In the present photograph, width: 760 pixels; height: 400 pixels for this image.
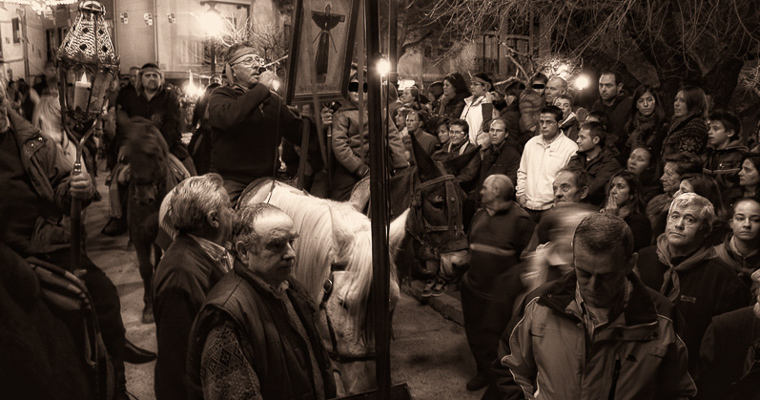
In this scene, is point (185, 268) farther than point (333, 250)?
No

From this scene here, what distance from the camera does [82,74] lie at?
354 cm

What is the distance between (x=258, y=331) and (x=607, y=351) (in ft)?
4.66

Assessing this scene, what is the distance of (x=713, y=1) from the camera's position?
7.83 m

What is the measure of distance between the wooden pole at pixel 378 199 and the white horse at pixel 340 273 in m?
1.44

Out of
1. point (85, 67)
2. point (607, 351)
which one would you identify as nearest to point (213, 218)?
point (85, 67)

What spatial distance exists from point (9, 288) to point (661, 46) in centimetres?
884

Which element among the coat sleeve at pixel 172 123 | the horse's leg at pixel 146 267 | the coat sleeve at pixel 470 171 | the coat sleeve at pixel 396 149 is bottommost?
the horse's leg at pixel 146 267

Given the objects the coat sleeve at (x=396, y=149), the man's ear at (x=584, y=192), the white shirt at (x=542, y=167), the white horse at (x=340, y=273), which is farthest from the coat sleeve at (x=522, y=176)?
the white horse at (x=340, y=273)

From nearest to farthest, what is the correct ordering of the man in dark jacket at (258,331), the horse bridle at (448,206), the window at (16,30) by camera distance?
1. the man in dark jacket at (258,331)
2. the window at (16,30)
3. the horse bridle at (448,206)

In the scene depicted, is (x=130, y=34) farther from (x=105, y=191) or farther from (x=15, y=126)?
(x=105, y=191)

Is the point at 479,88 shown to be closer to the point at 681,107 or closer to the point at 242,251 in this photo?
the point at 681,107

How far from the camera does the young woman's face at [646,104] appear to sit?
7.64 meters

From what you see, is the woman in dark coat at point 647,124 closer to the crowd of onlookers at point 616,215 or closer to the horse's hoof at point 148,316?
the crowd of onlookers at point 616,215

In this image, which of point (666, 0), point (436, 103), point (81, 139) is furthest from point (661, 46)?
point (81, 139)
